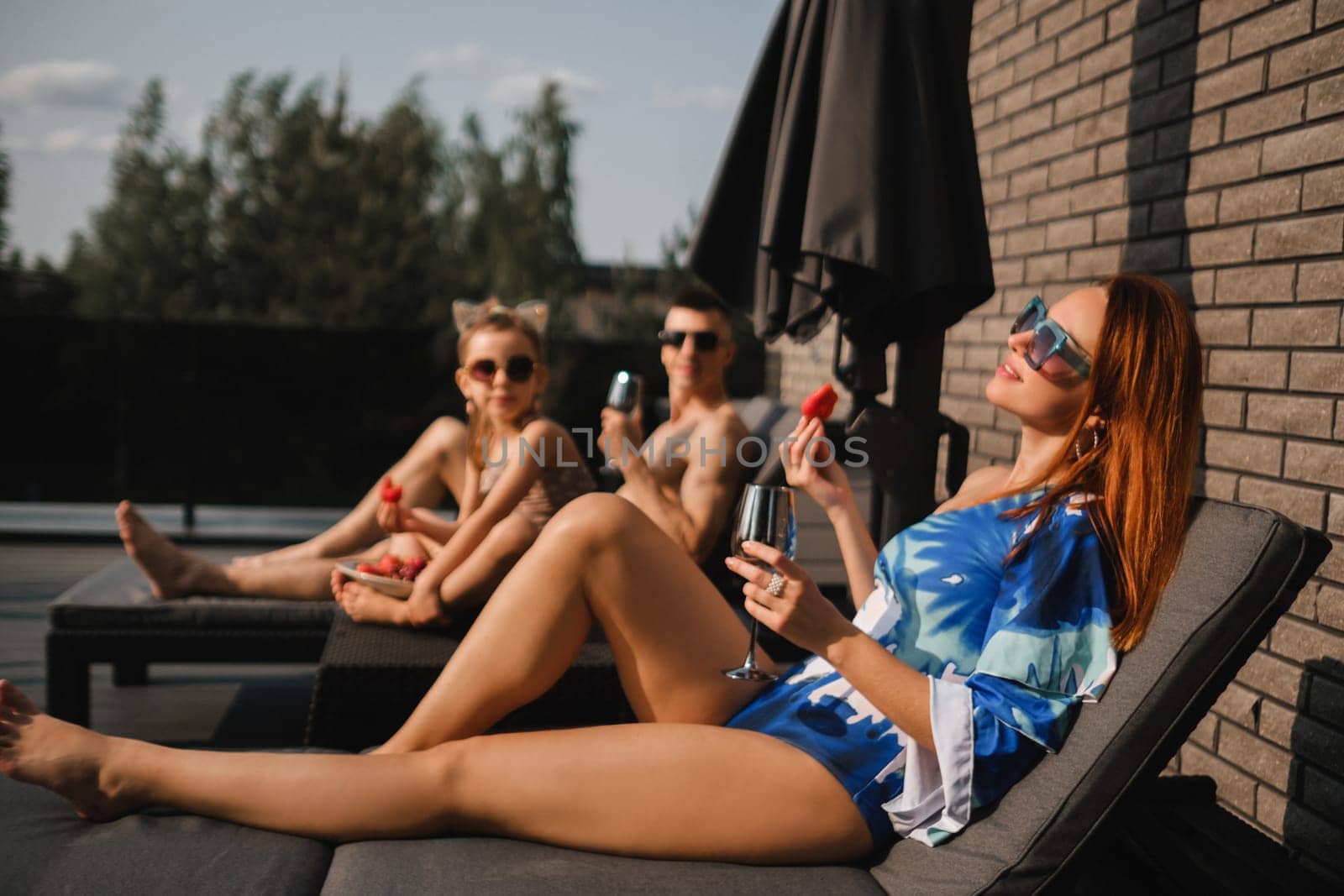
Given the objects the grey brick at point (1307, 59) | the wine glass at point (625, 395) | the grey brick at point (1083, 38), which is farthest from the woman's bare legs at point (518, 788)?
the grey brick at point (1083, 38)

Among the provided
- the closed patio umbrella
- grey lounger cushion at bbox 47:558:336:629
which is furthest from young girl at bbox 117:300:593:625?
the closed patio umbrella

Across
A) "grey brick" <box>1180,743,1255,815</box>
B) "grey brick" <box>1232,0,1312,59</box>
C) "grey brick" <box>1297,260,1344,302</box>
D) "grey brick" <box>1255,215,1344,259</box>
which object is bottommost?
"grey brick" <box>1180,743,1255,815</box>

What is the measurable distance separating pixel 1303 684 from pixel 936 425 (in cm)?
118

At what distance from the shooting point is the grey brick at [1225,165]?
267cm

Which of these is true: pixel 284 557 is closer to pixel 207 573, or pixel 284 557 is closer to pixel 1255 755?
pixel 207 573

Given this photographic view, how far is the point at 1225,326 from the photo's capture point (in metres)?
2.76

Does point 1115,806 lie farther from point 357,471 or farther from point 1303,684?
point 357,471

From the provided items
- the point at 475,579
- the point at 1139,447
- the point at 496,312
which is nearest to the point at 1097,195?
the point at 1139,447

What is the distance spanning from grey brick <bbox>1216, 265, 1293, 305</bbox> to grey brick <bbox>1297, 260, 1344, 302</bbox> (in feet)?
0.13

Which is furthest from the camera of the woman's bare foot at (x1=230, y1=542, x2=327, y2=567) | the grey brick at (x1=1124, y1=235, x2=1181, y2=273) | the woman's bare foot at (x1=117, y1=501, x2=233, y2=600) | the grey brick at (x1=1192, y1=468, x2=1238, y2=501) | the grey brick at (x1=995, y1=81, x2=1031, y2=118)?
the grey brick at (x1=995, y1=81, x2=1031, y2=118)

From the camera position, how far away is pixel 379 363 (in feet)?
42.7

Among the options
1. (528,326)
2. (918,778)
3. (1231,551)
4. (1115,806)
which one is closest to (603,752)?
(918,778)

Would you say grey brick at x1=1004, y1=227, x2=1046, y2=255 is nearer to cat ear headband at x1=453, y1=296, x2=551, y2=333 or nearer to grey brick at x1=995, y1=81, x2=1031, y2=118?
grey brick at x1=995, y1=81, x2=1031, y2=118

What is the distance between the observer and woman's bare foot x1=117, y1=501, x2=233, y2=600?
3.75 meters
